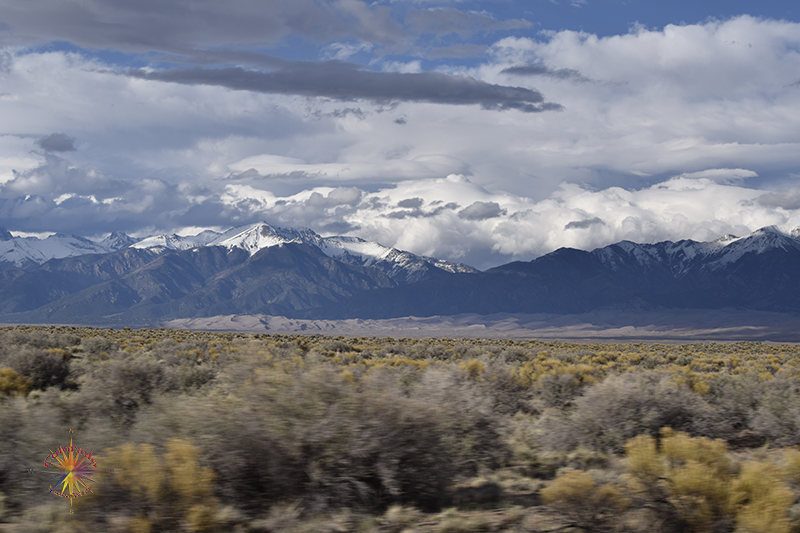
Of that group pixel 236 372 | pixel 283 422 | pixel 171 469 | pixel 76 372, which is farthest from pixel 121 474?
pixel 76 372

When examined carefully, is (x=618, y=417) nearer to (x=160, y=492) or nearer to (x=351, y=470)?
(x=351, y=470)

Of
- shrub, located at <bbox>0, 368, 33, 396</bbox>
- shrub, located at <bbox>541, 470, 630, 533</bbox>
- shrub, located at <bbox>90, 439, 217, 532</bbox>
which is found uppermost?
shrub, located at <bbox>0, 368, 33, 396</bbox>

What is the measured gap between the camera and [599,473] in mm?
10008

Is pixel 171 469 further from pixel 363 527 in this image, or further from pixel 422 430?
pixel 422 430

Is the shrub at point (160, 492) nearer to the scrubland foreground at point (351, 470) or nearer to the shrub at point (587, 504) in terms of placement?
the scrubland foreground at point (351, 470)

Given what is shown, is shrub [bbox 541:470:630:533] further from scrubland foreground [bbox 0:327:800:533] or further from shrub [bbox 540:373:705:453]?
shrub [bbox 540:373:705:453]

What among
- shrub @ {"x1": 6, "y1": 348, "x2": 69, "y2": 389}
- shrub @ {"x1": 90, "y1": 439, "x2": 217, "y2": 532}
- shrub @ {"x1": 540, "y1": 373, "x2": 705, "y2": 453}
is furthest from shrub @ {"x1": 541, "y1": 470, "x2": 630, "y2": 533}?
shrub @ {"x1": 6, "y1": 348, "x2": 69, "y2": 389}

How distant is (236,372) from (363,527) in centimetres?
355

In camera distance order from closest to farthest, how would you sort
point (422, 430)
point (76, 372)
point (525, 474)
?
point (422, 430), point (525, 474), point (76, 372)

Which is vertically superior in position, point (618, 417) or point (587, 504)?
point (618, 417)

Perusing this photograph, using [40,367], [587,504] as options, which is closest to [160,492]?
[587,504]

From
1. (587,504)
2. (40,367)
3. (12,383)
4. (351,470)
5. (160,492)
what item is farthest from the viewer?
(40,367)

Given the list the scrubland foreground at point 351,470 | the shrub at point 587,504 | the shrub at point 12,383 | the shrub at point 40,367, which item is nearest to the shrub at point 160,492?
the scrubland foreground at point 351,470

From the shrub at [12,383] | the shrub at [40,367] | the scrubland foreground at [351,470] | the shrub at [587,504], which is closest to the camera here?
the scrubland foreground at [351,470]
